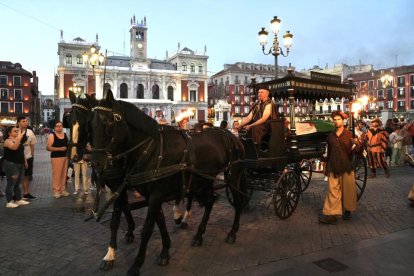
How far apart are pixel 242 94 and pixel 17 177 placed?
75.4 meters

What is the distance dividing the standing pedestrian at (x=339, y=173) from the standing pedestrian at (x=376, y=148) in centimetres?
613

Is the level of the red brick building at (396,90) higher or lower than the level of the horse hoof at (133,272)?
higher

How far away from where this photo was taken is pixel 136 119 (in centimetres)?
412

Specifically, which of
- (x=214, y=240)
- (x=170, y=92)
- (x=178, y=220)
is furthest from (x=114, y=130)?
(x=170, y=92)

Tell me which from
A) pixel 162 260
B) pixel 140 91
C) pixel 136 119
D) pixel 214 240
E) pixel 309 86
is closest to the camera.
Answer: pixel 136 119

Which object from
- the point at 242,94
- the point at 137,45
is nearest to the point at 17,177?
the point at 137,45

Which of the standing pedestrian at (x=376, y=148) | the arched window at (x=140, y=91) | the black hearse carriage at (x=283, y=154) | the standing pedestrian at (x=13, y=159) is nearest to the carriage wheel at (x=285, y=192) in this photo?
the black hearse carriage at (x=283, y=154)

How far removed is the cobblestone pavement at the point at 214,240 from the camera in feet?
14.3

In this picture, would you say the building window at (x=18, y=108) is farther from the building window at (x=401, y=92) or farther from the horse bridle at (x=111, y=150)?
the building window at (x=401, y=92)

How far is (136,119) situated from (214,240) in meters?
2.39

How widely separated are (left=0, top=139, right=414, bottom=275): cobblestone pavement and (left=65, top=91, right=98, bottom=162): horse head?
1480 millimetres

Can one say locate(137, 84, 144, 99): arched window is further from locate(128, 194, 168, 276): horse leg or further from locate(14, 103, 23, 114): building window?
locate(128, 194, 168, 276): horse leg

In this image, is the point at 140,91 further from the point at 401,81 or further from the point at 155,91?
the point at 401,81

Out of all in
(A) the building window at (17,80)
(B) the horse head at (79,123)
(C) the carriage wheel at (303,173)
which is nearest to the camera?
(B) the horse head at (79,123)
